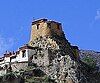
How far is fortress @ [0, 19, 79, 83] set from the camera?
2879 inches

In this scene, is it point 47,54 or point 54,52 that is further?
point 54,52

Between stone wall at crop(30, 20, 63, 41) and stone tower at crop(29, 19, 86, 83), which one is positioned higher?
stone wall at crop(30, 20, 63, 41)

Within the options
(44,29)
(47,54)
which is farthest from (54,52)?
(44,29)

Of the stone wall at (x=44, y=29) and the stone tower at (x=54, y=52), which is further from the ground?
the stone wall at (x=44, y=29)

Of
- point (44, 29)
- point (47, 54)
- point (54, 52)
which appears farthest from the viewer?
point (44, 29)

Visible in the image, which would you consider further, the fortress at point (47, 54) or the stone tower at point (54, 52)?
the fortress at point (47, 54)

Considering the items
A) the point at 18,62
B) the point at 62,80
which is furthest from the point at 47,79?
the point at 18,62

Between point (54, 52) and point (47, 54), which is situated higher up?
point (54, 52)

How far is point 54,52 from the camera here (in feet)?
248

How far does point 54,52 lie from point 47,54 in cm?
123

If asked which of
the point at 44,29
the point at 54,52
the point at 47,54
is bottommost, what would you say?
the point at 47,54

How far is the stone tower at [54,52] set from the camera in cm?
7231

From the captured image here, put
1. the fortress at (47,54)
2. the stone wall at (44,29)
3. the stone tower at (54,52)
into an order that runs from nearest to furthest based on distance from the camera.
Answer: the stone tower at (54,52)
the fortress at (47,54)
the stone wall at (44,29)

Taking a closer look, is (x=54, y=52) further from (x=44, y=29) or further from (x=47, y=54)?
(x=44, y=29)
